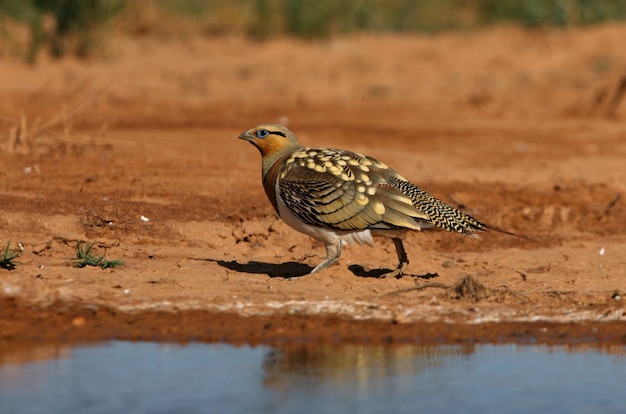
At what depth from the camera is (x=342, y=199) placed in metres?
7.88

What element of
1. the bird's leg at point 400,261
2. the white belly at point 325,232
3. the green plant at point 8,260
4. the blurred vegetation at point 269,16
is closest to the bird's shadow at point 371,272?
the bird's leg at point 400,261

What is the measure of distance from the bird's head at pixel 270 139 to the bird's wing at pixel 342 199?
0.29 m

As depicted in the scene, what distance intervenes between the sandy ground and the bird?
0.36m

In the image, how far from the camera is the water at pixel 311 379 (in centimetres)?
600

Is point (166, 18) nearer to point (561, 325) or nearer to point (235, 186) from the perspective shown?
point (235, 186)

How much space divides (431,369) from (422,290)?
143 centimetres

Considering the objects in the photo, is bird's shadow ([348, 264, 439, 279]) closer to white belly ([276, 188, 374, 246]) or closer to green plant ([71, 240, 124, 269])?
white belly ([276, 188, 374, 246])

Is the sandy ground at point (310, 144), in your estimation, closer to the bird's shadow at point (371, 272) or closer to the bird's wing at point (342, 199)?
the bird's shadow at point (371, 272)

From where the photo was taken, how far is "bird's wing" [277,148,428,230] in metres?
7.86

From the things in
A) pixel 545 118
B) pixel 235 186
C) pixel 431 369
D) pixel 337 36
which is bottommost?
pixel 431 369

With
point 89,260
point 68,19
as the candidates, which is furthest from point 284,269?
point 68,19

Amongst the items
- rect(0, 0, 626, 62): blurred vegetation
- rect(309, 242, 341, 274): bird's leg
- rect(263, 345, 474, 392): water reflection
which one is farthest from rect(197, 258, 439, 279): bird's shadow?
rect(0, 0, 626, 62): blurred vegetation

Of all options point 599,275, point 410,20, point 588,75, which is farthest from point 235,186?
point 410,20

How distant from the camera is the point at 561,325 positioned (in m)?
7.50
